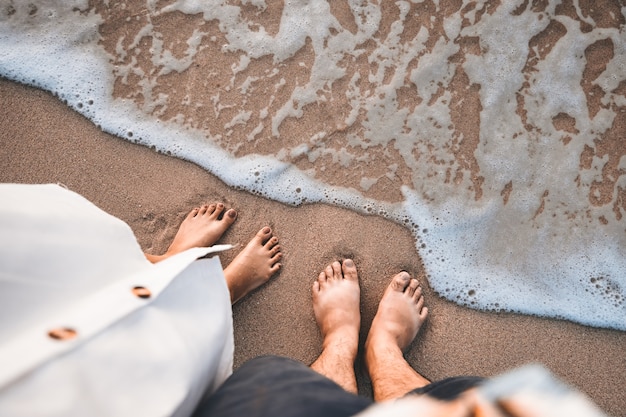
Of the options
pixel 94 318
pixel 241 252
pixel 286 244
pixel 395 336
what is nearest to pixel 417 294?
pixel 395 336

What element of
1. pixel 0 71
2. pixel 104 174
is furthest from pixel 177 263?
pixel 0 71

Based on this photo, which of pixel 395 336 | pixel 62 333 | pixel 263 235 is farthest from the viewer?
pixel 263 235

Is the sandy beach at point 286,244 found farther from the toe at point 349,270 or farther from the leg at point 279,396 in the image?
the leg at point 279,396

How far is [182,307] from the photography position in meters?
1.11

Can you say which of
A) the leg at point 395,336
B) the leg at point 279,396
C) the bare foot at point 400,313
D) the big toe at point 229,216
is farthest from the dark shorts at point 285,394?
the big toe at point 229,216

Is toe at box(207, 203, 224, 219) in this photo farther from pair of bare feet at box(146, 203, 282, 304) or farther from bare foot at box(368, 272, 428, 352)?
bare foot at box(368, 272, 428, 352)

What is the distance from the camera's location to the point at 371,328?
1.76 meters

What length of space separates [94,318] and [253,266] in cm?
80

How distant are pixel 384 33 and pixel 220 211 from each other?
105cm

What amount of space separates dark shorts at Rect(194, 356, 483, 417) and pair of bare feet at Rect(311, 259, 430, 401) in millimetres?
356

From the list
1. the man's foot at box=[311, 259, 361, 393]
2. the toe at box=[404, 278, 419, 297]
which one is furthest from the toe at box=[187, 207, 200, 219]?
the toe at box=[404, 278, 419, 297]

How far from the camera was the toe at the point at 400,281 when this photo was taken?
175 cm

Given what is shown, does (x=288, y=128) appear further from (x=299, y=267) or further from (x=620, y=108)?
(x=620, y=108)

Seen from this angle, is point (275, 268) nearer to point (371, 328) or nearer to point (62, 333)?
point (371, 328)
